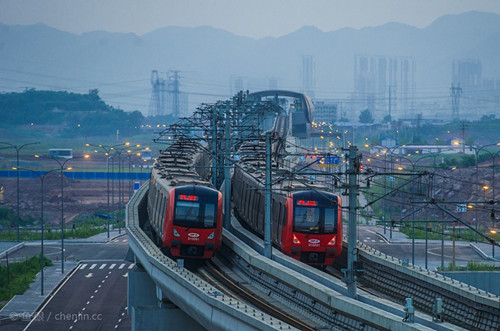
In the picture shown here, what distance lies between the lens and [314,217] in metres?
32.0

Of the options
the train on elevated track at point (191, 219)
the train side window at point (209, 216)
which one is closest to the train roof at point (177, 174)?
the train on elevated track at point (191, 219)

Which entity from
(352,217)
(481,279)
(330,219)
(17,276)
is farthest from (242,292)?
(17,276)

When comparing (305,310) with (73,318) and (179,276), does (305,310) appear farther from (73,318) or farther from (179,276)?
(73,318)

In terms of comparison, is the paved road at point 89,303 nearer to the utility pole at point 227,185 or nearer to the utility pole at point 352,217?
the utility pole at point 227,185

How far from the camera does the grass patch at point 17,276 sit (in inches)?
1921

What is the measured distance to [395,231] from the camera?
261 ft

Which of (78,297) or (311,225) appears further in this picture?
(78,297)

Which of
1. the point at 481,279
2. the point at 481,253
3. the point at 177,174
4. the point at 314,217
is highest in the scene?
the point at 177,174

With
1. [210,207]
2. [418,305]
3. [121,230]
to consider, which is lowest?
[121,230]

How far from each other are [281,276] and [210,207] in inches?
215

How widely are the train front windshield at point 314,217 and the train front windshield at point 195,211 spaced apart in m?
3.12

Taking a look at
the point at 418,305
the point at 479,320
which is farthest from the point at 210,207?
the point at 479,320

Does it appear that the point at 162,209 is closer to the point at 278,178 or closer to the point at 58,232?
the point at 278,178

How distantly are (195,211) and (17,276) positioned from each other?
24.0 meters
